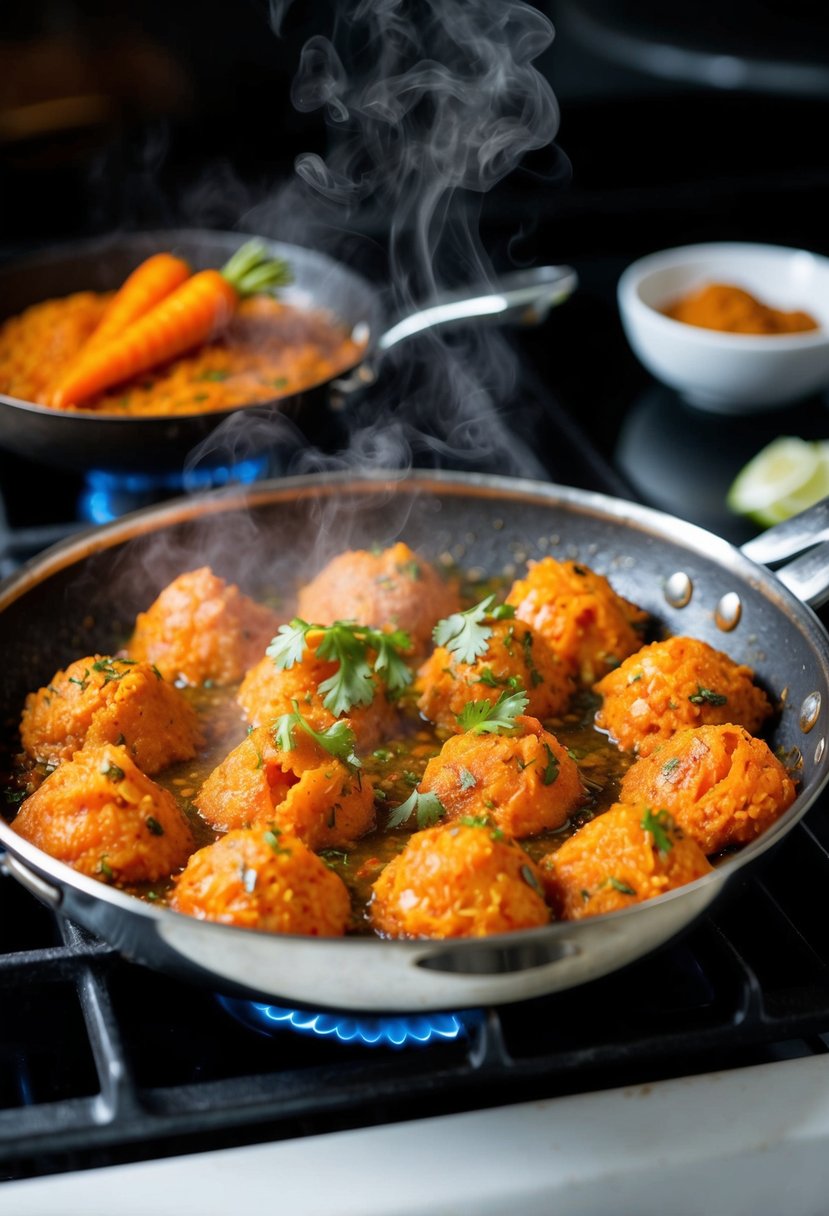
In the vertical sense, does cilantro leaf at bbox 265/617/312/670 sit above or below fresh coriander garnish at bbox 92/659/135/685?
below

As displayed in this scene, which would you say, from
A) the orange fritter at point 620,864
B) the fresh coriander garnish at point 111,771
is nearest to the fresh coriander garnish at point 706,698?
the orange fritter at point 620,864

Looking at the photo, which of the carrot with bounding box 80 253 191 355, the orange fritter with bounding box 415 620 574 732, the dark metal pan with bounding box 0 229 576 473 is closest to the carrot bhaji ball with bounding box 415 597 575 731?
the orange fritter with bounding box 415 620 574 732

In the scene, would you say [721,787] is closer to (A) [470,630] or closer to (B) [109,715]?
(A) [470,630]

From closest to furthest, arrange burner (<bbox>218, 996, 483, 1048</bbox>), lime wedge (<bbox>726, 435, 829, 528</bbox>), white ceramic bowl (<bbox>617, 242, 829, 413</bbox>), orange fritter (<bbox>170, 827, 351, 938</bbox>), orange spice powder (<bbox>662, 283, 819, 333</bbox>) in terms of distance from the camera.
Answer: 1. orange fritter (<bbox>170, 827, 351, 938</bbox>)
2. burner (<bbox>218, 996, 483, 1048</bbox>)
3. lime wedge (<bbox>726, 435, 829, 528</bbox>)
4. white ceramic bowl (<bbox>617, 242, 829, 413</bbox>)
5. orange spice powder (<bbox>662, 283, 819, 333</bbox>)

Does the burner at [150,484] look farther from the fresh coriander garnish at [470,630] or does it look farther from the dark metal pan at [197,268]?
the fresh coriander garnish at [470,630]

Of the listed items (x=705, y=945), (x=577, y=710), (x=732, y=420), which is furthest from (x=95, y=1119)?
(x=732, y=420)

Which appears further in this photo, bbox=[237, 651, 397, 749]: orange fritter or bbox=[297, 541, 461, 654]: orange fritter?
bbox=[297, 541, 461, 654]: orange fritter

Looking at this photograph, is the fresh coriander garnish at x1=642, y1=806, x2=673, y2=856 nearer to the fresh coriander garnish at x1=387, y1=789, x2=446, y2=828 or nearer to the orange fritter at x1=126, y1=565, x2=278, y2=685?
the fresh coriander garnish at x1=387, y1=789, x2=446, y2=828
